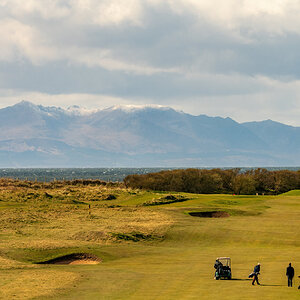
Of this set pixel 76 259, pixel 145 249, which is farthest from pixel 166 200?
pixel 76 259

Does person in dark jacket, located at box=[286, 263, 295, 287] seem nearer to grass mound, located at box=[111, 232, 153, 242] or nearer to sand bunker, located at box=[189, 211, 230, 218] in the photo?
grass mound, located at box=[111, 232, 153, 242]

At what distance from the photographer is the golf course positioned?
114 ft

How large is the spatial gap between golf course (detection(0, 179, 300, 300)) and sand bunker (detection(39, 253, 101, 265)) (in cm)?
9

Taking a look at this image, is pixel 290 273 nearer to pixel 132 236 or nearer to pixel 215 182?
pixel 132 236

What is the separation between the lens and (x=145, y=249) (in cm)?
5353

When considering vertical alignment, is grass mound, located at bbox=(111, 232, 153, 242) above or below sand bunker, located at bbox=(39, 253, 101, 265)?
above

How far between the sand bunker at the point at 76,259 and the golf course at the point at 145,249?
3.6 inches

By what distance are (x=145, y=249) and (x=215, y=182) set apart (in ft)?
336

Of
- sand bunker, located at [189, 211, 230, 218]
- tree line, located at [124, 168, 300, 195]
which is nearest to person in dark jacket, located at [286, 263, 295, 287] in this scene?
sand bunker, located at [189, 211, 230, 218]

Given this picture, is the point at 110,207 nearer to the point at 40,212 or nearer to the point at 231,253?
the point at 40,212

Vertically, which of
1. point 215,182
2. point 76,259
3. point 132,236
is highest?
point 215,182

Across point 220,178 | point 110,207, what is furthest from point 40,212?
point 220,178

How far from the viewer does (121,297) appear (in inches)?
1281

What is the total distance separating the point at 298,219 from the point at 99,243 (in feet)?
101
